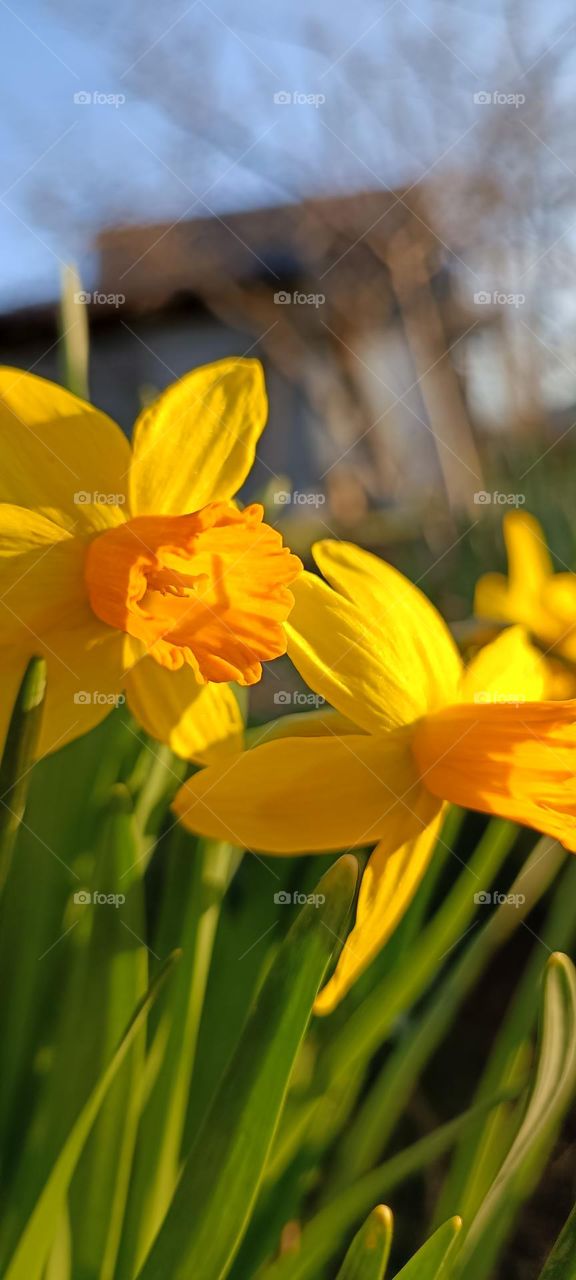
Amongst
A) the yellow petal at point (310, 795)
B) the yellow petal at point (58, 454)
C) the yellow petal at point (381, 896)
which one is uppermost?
the yellow petal at point (58, 454)

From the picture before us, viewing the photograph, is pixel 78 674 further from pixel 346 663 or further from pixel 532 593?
pixel 532 593

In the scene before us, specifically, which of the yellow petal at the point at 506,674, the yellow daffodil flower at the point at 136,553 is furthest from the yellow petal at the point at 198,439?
the yellow petal at the point at 506,674

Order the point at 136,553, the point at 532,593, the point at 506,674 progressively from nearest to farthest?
the point at 136,553, the point at 506,674, the point at 532,593

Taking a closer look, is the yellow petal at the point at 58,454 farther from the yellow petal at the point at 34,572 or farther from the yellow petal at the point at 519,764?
the yellow petal at the point at 519,764

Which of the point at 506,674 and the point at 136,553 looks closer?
the point at 136,553

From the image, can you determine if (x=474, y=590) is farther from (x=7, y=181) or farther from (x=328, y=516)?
(x=7, y=181)

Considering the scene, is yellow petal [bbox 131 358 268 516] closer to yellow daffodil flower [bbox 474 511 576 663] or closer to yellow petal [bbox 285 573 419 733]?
yellow petal [bbox 285 573 419 733]

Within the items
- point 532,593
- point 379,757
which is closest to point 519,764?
point 379,757

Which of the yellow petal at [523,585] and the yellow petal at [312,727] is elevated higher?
the yellow petal at [523,585]
